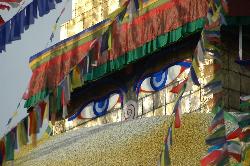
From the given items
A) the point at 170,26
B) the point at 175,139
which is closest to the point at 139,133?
the point at 175,139

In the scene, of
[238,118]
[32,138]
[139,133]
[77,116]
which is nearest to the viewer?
[238,118]

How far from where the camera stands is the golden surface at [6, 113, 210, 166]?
12.5 metres

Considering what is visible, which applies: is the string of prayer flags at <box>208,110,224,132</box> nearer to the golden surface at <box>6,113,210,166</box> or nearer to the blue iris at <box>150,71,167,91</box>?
the golden surface at <box>6,113,210,166</box>

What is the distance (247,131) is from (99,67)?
608 cm

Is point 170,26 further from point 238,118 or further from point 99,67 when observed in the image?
point 238,118

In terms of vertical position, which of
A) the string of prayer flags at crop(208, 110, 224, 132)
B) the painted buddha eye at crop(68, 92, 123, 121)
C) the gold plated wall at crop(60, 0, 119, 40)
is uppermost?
the gold plated wall at crop(60, 0, 119, 40)

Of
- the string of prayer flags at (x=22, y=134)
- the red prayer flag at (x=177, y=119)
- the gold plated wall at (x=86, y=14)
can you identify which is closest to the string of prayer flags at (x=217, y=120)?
the red prayer flag at (x=177, y=119)

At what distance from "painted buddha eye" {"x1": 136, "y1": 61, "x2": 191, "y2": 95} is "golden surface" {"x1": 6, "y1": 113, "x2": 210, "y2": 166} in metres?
1.60

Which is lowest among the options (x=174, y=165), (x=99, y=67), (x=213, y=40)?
(x=174, y=165)

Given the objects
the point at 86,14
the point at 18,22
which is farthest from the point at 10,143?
the point at 86,14

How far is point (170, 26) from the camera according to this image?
592 inches

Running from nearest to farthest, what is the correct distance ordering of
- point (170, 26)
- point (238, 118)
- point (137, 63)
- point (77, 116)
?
1. point (238, 118)
2. point (170, 26)
3. point (137, 63)
4. point (77, 116)

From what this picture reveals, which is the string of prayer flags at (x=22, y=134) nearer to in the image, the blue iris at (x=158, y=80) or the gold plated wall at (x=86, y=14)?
the blue iris at (x=158, y=80)

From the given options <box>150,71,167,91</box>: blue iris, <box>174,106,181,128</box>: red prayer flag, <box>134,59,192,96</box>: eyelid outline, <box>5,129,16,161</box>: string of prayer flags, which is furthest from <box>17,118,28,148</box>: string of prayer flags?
<box>150,71,167,91</box>: blue iris
